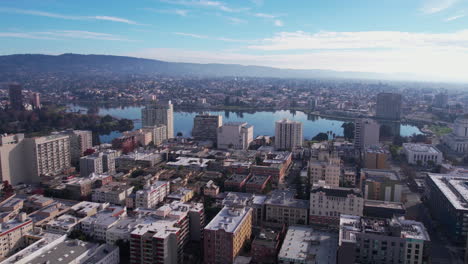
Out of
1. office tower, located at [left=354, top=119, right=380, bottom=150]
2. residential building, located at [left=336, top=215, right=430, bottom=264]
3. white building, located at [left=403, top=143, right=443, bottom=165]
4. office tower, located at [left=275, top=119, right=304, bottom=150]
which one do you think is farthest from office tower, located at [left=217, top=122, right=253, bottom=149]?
residential building, located at [left=336, top=215, right=430, bottom=264]

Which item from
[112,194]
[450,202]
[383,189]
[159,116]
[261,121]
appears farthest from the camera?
[261,121]

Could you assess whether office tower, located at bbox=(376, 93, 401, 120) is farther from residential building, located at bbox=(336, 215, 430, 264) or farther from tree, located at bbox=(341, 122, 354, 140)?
residential building, located at bbox=(336, 215, 430, 264)

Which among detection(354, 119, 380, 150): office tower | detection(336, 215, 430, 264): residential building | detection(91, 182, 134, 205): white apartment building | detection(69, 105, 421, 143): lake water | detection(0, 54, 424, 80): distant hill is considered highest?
detection(0, 54, 424, 80): distant hill

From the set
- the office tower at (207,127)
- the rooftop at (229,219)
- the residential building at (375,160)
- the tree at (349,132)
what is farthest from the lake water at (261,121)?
the rooftop at (229,219)

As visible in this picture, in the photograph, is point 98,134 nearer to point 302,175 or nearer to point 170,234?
point 302,175

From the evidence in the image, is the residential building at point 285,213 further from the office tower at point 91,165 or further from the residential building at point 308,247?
the office tower at point 91,165

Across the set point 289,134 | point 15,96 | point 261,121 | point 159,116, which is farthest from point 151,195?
point 15,96

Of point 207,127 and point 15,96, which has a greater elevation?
point 15,96

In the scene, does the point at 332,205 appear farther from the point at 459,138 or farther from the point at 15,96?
the point at 15,96
